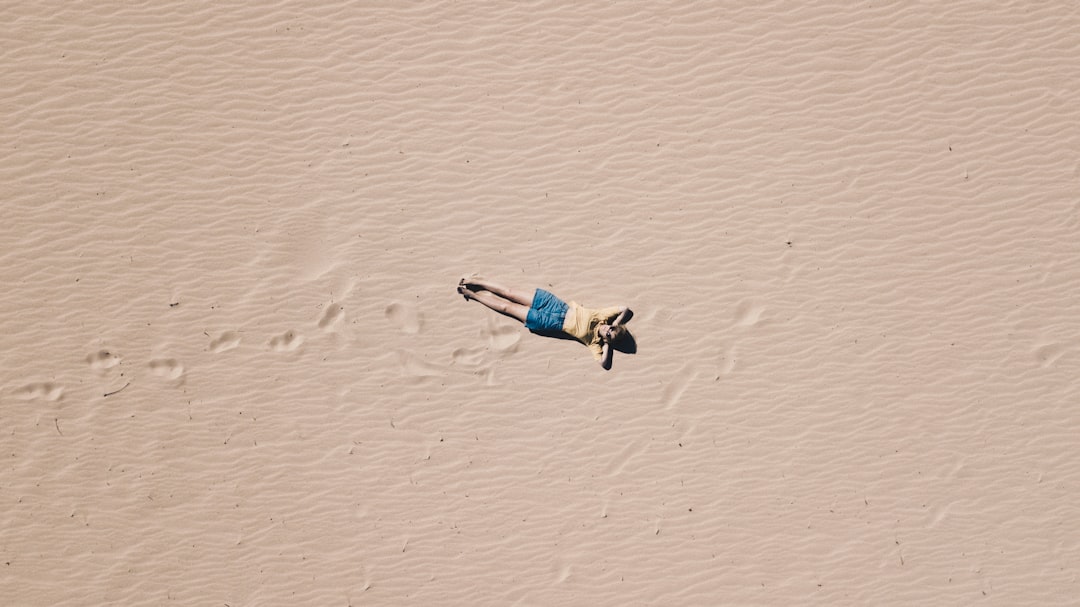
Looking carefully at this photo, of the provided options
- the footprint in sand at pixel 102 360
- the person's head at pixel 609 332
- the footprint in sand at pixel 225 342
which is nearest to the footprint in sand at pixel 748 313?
the person's head at pixel 609 332

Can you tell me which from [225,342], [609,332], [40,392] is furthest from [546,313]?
[40,392]

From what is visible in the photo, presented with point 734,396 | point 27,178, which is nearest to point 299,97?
point 27,178

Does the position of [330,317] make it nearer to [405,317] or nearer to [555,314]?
Answer: [405,317]

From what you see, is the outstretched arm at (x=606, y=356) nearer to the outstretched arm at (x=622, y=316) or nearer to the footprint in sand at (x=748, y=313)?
the outstretched arm at (x=622, y=316)

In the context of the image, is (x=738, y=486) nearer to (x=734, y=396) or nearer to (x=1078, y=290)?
(x=734, y=396)

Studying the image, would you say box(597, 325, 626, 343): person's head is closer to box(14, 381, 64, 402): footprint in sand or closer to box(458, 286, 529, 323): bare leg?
box(458, 286, 529, 323): bare leg

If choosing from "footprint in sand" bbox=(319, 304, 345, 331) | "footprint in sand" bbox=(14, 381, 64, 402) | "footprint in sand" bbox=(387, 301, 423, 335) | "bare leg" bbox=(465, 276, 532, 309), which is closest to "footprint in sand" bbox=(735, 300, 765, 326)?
"bare leg" bbox=(465, 276, 532, 309)
